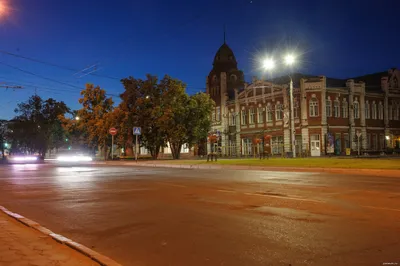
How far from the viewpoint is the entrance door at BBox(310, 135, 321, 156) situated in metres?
51.0

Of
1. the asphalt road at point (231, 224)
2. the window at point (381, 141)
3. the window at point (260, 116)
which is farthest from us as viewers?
the window at point (260, 116)

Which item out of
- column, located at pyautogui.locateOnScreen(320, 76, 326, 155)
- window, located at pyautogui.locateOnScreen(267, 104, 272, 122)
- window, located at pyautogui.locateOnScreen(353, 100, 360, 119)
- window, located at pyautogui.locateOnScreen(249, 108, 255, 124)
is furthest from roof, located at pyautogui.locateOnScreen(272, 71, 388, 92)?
window, located at pyautogui.locateOnScreen(249, 108, 255, 124)

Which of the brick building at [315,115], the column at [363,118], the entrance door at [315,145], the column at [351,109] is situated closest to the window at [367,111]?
the brick building at [315,115]

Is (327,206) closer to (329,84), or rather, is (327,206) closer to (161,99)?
(161,99)

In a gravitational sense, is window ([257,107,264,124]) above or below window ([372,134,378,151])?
above

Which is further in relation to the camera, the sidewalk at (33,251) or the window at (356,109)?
the window at (356,109)

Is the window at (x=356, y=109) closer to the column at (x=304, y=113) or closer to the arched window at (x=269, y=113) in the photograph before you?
the column at (x=304, y=113)

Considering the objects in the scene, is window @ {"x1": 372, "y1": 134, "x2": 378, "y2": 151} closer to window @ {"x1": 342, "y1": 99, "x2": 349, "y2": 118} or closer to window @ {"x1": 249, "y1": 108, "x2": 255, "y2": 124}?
window @ {"x1": 342, "y1": 99, "x2": 349, "y2": 118}

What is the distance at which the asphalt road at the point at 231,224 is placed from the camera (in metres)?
5.61

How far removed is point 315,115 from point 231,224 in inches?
1837

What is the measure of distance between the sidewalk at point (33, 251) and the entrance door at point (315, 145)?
47.2m

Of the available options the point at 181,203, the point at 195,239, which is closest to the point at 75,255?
the point at 195,239

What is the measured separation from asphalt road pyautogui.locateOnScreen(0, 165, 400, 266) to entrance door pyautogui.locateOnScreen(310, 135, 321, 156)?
39.1 metres

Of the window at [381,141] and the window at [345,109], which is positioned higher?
the window at [345,109]
